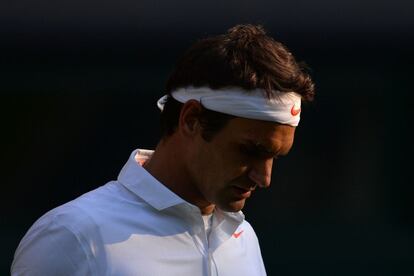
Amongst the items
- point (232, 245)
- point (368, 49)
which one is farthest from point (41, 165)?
point (232, 245)

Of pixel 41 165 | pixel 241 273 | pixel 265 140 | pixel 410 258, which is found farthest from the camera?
pixel 410 258

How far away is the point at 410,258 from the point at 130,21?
136cm

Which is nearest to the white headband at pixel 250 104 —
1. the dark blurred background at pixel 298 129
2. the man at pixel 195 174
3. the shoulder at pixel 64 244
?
the man at pixel 195 174

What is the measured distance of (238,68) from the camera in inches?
67.3

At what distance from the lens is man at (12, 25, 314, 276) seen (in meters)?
1.64

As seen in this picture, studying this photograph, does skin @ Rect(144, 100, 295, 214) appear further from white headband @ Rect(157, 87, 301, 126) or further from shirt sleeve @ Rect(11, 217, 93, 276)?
shirt sleeve @ Rect(11, 217, 93, 276)

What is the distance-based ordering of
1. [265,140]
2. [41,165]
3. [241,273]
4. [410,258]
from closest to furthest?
[265,140] → [241,273] → [41,165] → [410,258]

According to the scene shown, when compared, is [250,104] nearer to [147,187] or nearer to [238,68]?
[238,68]

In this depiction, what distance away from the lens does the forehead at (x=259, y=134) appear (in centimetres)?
170

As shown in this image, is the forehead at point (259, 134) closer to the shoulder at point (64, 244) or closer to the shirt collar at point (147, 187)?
the shirt collar at point (147, 187)

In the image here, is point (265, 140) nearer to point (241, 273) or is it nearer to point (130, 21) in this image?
point (241, 273)

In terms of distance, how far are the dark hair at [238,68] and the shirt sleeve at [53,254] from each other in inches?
10.9

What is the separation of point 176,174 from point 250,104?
7.0 inches

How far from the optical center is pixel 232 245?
185cm
